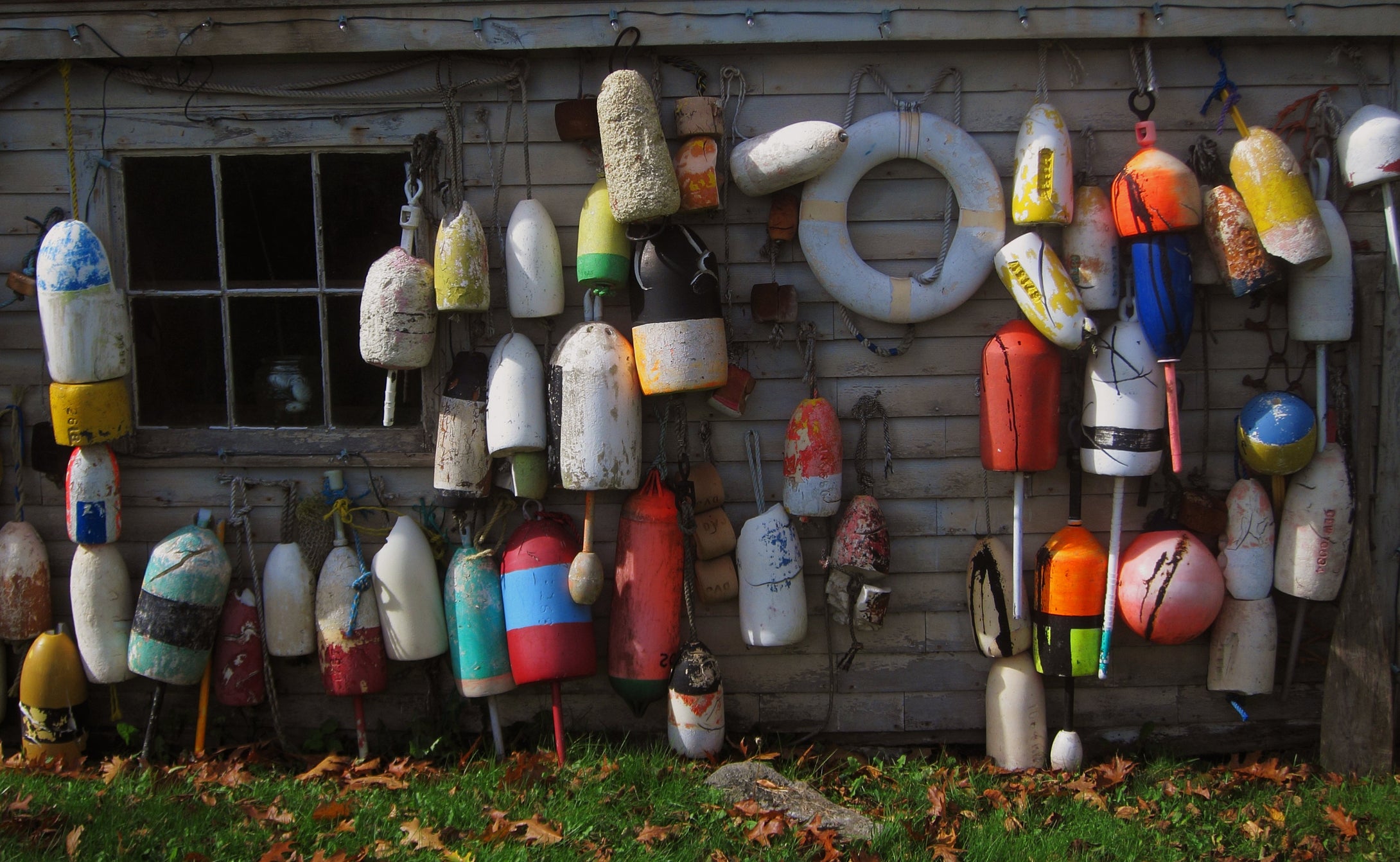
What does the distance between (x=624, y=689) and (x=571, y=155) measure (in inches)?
70.8

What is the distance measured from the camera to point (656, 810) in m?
2.88

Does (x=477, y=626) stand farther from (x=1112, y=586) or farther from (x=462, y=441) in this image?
(x=1112, y=586)

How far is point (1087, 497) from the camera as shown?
338 cm

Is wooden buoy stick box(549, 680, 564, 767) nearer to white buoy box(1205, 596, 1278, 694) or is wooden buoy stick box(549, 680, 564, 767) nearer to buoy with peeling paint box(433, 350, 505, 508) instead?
buoy with peeling paint box(433, 350, 505, 508)

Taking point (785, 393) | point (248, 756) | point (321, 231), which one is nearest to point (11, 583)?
point (248, 756)

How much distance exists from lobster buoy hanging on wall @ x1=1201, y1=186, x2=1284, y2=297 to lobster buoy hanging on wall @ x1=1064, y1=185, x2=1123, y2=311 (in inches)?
12.3

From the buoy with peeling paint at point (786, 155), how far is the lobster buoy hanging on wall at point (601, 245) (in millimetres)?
432

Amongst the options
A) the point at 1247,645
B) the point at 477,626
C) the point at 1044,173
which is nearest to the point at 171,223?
the point at 477,626

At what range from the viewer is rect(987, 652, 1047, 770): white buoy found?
327 cm

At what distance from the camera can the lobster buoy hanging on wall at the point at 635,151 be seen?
2.97 m

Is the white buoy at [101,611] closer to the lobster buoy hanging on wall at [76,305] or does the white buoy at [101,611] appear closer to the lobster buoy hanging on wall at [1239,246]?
the lobster buoy hanging on wall at [76,305]

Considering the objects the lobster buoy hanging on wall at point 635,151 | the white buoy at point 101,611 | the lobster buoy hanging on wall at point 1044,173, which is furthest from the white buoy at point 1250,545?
the white buoy at point 101,611

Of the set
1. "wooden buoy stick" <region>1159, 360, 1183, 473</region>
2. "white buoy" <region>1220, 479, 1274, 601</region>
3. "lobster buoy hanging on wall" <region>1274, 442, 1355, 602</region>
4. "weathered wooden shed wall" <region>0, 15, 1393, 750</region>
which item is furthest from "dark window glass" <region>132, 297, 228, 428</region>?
"lobster buoy hanging on wall" <region>1274, 442, 1355, 602</region>

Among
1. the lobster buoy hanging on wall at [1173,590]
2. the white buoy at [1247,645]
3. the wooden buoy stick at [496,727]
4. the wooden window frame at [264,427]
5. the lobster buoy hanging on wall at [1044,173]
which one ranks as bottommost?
the wooden buoy stick at [496,727]
